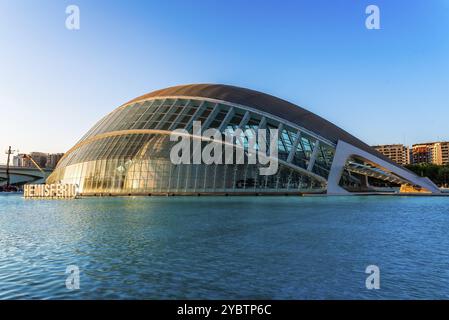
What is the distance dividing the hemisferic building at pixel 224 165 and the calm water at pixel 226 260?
32.1 metres

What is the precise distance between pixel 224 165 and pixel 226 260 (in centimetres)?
4250

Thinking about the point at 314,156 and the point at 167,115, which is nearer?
the point at 314,156

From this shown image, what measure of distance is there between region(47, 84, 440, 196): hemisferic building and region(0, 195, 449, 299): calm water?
32.1 metres

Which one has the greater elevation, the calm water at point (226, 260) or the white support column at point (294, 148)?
the white support column at point (294, 148)

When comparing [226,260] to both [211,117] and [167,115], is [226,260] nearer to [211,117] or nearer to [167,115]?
[211,117]

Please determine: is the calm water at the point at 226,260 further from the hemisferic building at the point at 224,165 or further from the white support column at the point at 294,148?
the hemisferic building at the point at 224,165

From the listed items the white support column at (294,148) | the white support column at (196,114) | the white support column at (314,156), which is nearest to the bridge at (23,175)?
the white support column at (196,114)

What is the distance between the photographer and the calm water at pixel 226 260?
9.10m

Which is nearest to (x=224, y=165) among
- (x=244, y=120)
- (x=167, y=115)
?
(x=244, y=120)

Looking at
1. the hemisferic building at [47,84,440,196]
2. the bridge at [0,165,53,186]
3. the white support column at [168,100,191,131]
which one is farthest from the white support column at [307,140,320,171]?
the bridge at [0,165,53,186]

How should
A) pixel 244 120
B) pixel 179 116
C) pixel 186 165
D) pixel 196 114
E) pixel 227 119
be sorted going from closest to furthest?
1. pixel 244 120
2. pixel 227 119
3. pixel 186 165
4. pixel 196 114
5. pixel 179 116

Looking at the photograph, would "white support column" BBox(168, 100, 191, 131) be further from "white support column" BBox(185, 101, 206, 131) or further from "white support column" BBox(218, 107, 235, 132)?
"white support column" BBox(218, 107, 235, 132)

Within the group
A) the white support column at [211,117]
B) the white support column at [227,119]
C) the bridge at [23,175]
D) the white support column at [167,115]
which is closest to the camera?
the white support column at [227,119]

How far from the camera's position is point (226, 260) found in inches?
477
